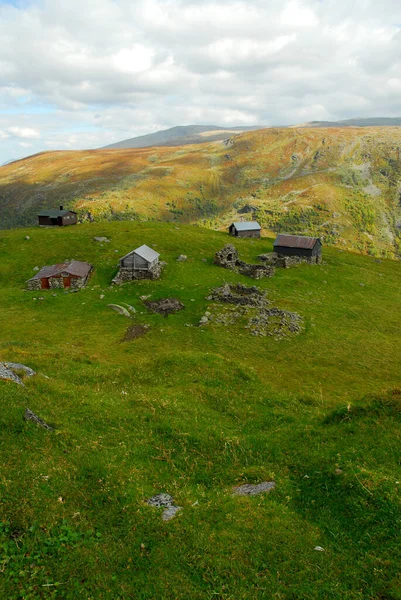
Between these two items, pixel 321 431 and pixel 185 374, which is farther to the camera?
pixel 185 374

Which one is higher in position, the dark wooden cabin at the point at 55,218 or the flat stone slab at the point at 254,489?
the dark wooden cabin at the point at 55,218

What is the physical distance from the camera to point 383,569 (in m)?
10.3

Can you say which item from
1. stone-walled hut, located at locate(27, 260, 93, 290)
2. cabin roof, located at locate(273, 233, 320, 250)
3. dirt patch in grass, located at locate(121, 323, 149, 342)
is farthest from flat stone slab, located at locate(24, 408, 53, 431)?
cabin roof, located at locate(273, 233, 320, 250)

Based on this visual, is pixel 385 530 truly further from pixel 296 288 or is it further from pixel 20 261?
pixel 20 261

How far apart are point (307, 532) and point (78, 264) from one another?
198 ft

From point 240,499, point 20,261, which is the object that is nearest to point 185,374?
point 240,499

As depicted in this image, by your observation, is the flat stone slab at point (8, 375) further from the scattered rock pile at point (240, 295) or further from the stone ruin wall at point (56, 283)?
the stone ruin wall at point (56, 283)

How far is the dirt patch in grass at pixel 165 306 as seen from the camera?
4978cm

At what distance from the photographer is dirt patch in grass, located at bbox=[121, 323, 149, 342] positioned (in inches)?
1670

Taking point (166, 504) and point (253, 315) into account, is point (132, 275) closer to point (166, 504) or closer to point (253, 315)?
point (253, 315)

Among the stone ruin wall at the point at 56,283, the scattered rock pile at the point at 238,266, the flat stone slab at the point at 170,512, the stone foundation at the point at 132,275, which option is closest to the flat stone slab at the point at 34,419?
the flat stone slab at the point at 170,512

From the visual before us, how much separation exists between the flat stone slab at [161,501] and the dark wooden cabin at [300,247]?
7282 centimetres

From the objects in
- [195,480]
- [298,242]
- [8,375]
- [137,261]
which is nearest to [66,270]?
[137,261]

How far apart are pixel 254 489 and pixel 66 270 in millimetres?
53851
